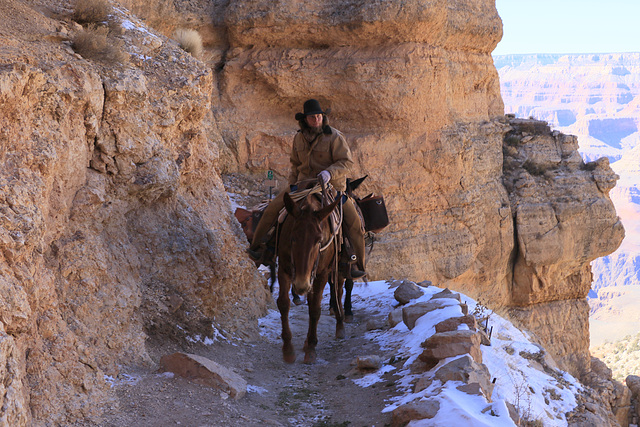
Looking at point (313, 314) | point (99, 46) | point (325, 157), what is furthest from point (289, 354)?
point (99, 46)

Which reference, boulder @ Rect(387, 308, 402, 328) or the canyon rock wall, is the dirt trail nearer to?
the canyon rock wall

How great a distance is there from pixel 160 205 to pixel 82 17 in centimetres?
216

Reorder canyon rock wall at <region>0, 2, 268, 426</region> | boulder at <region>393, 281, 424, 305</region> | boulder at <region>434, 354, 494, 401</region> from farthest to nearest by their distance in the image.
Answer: boulder at <region>393, 281, 424, 305</region> < boulder at <region>434, 354, 494, 401</region> < canyon rock wall at <region>0, 2, 268, 426</region>

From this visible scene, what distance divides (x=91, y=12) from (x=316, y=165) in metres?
3.07

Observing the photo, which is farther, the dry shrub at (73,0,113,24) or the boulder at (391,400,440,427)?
the dry shrub at (73,0,113,24)

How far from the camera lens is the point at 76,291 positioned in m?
5.09

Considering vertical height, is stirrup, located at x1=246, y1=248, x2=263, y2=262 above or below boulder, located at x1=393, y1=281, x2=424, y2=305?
above

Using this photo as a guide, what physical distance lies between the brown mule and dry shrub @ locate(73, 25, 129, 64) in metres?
2.25

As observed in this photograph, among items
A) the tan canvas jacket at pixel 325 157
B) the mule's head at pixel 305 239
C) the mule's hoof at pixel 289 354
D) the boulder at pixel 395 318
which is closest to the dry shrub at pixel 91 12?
the tan canvas jacket at pixel 325 157

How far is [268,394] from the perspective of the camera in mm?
5738

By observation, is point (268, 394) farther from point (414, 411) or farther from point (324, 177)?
point (324, 177)

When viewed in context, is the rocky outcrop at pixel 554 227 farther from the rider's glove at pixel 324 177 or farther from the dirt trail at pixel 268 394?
the rider's glove at pixel 324 177

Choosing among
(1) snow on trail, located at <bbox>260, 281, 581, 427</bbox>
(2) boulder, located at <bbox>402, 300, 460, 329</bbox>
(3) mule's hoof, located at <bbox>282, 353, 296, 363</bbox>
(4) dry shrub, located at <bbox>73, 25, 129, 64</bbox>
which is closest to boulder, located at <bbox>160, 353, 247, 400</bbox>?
(1) snow on trail, located at <bbox>260, 281, 581, 427</bbox>

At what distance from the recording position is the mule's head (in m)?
6.03
